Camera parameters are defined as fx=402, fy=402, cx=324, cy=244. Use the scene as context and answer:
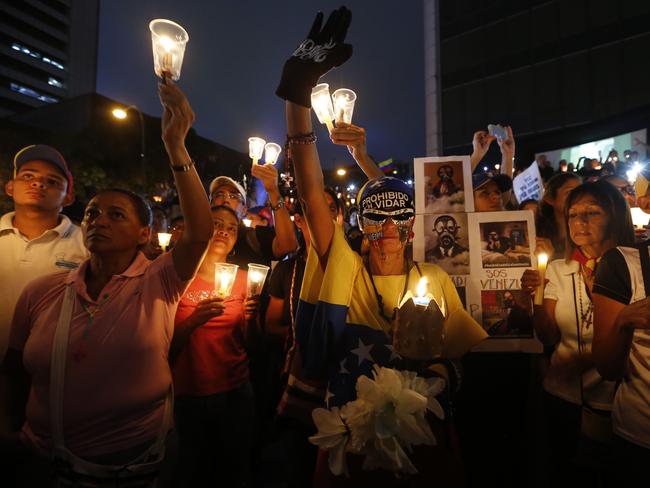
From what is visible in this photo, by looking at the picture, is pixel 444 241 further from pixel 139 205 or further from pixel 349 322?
pixel 139 205

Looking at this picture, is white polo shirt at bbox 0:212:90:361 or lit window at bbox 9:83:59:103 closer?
white polo shirt at bbox 0:212:90:361

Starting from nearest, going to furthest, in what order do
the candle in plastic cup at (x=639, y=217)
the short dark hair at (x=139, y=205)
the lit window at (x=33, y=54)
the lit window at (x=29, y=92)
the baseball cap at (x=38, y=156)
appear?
1. the short dark hair at (x=139, y=205)
2. the baseball cap at (x=38, y=156)
3. the candle in plastic cup at (x=639, y=217)
4. the lit window at (x=33, y=54)
5. the lit window at (x=29, y=92)

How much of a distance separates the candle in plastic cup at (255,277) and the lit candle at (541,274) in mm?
2246

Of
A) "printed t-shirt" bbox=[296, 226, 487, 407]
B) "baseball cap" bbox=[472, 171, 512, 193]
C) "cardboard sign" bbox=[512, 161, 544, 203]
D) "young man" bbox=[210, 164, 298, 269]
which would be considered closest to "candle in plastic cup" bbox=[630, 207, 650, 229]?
"cardboard sign" bbox=[512, 161, 544, 203]

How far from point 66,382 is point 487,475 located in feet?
11.2

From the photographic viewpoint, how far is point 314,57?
7.22ft

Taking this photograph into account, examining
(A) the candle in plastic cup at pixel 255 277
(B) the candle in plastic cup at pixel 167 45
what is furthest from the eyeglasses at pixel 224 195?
(B) the candle in plastic cup at pixel 167 45

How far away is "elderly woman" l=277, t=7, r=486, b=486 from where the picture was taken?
7.22 ft

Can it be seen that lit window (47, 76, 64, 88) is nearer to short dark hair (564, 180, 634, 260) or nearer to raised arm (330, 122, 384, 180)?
raised arm (330, 122, 384, 180)

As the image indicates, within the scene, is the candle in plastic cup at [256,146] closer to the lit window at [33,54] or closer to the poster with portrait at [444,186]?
the poster with portrait at [444,186]

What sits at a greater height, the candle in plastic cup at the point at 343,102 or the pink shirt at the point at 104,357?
the candle in plastic cup at the point at 343,102

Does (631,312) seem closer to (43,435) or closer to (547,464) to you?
(547,464)

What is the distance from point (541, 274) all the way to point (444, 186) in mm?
1053

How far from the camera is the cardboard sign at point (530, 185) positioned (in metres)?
6.17
